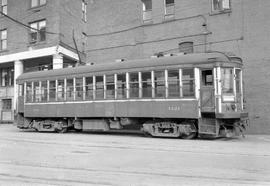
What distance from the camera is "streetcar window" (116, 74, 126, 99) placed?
15781 mm

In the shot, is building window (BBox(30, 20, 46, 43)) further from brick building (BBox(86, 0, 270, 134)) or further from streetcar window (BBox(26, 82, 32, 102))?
streetcar window (BBox(26, 82, 32, 102))

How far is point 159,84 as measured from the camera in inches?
583

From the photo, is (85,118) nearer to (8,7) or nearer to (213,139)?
(213,139)

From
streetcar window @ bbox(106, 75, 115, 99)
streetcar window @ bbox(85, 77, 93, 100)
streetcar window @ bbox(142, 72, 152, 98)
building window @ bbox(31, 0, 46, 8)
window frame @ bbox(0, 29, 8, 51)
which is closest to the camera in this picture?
streetcar window @ bbox(142, 72, 152, 98)

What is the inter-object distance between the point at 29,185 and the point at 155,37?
1593 cm

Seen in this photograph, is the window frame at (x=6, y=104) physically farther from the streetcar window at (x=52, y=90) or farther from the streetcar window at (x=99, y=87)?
the streetcar window at (x=99, y=87)

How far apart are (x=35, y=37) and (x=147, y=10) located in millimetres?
11984

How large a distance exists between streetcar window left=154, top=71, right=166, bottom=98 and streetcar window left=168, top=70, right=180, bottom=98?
0.31 metres

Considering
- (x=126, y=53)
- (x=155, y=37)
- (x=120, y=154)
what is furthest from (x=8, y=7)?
(x=120, y=154)

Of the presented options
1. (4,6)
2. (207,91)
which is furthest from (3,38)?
(207,91)

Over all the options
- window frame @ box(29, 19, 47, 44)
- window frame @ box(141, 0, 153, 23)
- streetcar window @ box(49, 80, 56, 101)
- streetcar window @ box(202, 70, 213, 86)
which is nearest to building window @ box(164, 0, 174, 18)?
window frame @ box(141, 0, 153, 23)

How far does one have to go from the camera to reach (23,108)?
19.9m

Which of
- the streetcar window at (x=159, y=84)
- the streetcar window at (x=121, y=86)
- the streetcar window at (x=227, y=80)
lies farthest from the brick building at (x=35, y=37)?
the streetcar window at (x=227, y=80)

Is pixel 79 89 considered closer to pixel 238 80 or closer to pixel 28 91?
pixel 28 91
